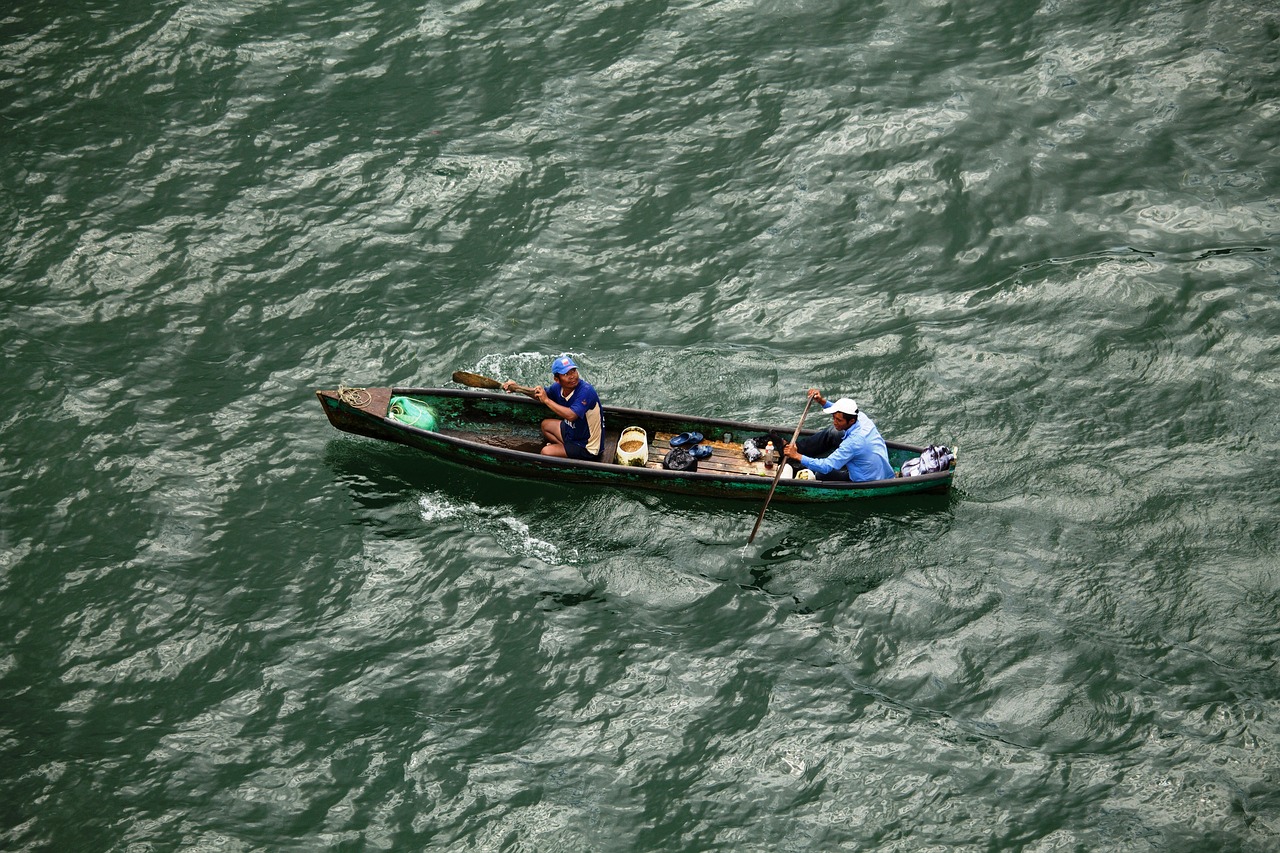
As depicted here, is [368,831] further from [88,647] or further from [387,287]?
[387,287]

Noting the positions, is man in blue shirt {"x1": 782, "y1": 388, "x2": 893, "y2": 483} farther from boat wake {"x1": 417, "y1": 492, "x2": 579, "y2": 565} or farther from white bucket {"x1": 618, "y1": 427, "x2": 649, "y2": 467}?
boat wake {"x1": 417, "y1": 492, "x2": 579, "y2": 565}

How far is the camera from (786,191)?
65.1ft

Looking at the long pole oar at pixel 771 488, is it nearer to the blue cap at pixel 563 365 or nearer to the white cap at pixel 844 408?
the white cap at pixel 844 408

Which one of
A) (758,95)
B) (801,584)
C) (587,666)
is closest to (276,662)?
(587,666)

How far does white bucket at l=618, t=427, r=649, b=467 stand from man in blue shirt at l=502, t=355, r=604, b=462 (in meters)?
0.34

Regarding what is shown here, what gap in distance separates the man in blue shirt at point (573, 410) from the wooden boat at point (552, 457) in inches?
14.1

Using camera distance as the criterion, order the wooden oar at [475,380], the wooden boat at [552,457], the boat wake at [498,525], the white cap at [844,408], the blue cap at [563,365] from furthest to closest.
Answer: the wooden oar at [475,380] < the blue cap at [563,365] < the wooden boat at [552,457] < the boat wake at [498,525] < the white cap at [844,408]

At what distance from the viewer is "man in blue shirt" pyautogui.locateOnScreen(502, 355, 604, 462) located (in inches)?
614

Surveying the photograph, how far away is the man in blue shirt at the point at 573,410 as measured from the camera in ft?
51.2

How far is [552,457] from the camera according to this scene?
51.6 feet

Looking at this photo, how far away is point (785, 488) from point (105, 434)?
10.6 meters

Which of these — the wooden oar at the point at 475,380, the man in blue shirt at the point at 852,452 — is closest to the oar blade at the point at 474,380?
the wooden oar at the point at 475,380

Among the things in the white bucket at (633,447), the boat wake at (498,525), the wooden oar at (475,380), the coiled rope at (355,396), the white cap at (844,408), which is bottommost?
the boat wake at (498,525)

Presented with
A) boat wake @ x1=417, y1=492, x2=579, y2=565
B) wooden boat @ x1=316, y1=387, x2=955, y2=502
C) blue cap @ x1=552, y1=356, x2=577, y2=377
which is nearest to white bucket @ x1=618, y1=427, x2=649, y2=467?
wooden boat @ x1=316, y1=387, x2=955, y2=502
